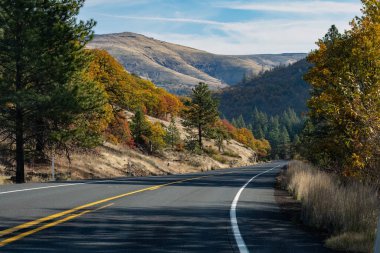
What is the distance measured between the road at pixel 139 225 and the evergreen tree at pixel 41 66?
926 cm

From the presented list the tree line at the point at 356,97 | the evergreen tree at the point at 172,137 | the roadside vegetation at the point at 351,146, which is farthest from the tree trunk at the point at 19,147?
the evergreen tree at the point at 172,137

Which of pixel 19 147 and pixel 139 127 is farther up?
pixel 139 127

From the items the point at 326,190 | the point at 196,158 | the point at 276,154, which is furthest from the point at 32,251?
the point at 276,154

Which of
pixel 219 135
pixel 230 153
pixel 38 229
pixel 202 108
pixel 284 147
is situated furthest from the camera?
pixel 284 147

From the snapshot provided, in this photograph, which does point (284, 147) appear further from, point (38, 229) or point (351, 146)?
point (38, 229)

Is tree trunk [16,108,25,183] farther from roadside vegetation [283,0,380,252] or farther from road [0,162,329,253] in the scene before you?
roadside vegetation [283,0,380,252]

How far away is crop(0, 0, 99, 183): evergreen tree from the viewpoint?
21.4 meters

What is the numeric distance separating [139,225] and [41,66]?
51.1ft

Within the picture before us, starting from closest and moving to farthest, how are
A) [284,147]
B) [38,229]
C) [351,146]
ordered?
[38,229]
[351,146]
[284,147]

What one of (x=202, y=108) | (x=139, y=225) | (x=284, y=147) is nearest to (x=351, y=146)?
(x=139, y=225)

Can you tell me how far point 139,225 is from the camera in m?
8.76

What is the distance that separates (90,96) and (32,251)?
17.8 m

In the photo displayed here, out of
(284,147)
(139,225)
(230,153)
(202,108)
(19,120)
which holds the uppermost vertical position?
(202,108)

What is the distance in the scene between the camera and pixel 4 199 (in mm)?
11602
